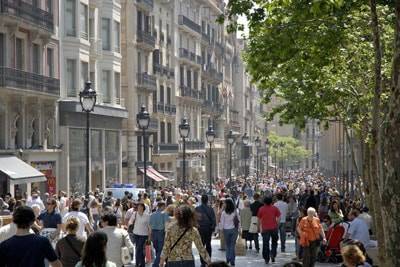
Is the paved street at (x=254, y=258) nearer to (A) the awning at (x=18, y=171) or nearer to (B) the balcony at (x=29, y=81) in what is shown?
(A) the awning at (x=18, y=171)

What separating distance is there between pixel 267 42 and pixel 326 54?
143 cm

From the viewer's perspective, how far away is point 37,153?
38.1 meters

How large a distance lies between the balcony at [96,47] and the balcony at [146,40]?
32.4 feet

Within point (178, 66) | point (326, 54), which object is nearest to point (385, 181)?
point (326, 54)

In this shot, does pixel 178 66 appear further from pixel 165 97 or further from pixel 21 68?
pixel 21 68

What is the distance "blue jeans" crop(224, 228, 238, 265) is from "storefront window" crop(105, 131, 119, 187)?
28.8m

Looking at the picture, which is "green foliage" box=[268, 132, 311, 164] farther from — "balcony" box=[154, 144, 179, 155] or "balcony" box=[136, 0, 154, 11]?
"balcony" box=[136, 0, 154, 11]

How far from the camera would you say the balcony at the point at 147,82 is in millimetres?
55928

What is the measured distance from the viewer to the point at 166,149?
64625 millimetres

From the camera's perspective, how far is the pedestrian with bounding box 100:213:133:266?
12430 millimetres

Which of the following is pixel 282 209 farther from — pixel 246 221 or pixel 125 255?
pixel 125 255

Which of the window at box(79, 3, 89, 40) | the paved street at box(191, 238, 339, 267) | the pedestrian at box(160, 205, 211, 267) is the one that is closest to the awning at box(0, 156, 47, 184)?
the window at box(79, 3, 89, 40)

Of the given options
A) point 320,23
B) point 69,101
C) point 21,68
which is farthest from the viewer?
point 69,101

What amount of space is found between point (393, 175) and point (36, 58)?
31514 mm
